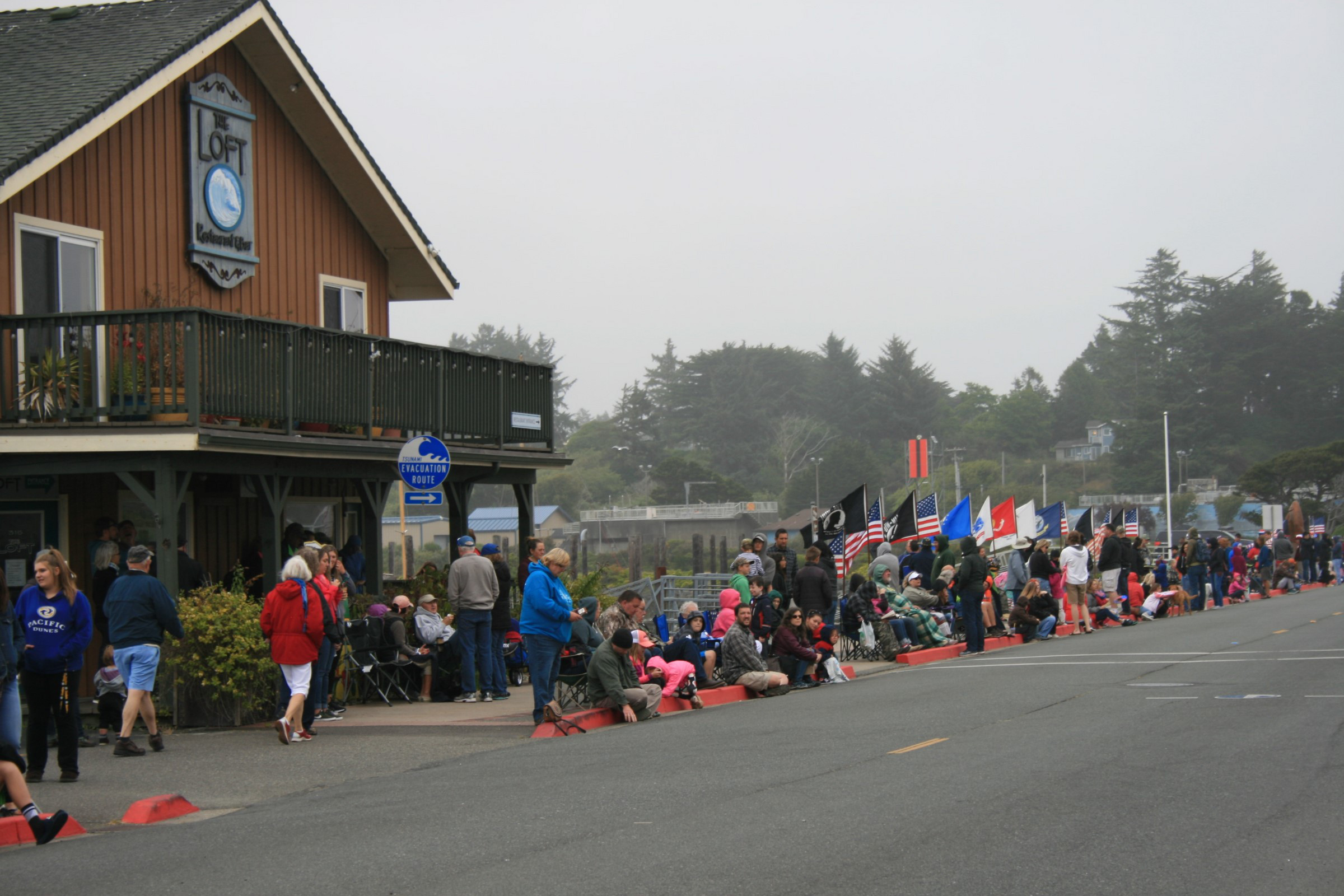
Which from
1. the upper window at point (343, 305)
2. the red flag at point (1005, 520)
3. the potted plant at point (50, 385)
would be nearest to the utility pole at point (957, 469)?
the red flag at point (1005, 520)

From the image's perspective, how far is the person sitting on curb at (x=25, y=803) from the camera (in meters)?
8.44

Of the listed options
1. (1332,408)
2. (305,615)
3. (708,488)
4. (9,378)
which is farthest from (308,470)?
(1332,408)

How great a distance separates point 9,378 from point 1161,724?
487 inches

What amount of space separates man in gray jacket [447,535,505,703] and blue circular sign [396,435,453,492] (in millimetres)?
840

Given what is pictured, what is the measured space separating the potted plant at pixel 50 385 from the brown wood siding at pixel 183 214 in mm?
1249

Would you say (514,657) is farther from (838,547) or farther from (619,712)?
(838,547)

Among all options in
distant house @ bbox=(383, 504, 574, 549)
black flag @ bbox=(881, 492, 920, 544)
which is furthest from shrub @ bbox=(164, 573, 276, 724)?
distant house @ bbox=(383, 504, 574, 549)

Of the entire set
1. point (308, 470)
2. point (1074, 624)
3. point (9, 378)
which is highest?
point (9, 378)

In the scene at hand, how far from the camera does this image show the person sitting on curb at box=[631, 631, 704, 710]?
14.8 m

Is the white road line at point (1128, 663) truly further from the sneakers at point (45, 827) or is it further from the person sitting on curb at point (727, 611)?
the sneakers at point (45, 827)

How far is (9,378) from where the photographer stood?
14836 mm

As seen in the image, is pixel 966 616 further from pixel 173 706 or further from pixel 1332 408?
pixel 1332 408

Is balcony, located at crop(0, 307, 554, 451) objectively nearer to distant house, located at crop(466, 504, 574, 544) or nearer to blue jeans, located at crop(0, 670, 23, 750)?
blue jeans, located at crop(0, 670, 23, 750)

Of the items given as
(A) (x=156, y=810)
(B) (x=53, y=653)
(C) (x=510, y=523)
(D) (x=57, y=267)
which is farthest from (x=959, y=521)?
(C) (x=510, y=523)
